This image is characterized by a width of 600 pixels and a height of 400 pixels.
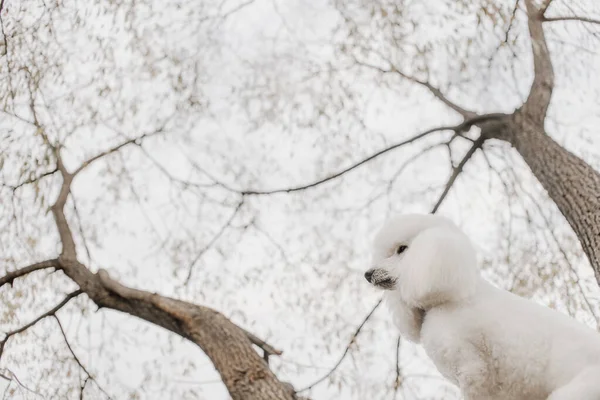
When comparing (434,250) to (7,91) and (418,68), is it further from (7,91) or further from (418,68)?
(7,91)

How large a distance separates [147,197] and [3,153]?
0.87 meters


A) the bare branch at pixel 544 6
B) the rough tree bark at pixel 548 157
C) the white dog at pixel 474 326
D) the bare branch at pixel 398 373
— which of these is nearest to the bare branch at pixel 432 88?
the rough tree bark at pixel 548 157

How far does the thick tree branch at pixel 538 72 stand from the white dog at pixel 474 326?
4.84ft

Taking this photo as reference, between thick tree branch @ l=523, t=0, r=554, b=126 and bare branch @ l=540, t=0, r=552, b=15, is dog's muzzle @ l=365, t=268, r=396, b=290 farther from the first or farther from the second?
bare branch @ l=540, t=0, r=552, b=15

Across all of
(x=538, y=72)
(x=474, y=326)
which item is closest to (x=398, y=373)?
(x=538, y=72)

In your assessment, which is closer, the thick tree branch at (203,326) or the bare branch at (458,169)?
the thick tree branch at (203,326)

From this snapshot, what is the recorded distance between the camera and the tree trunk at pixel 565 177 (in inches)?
88.2

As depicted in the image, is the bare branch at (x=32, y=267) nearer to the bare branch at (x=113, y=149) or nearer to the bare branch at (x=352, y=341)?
the bare branch at (x=113, y=149)

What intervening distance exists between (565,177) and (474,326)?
1.26m

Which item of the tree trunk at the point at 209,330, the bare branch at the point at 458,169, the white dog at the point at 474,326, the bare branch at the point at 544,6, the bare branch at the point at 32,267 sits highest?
the bare branch at the point at 544,6

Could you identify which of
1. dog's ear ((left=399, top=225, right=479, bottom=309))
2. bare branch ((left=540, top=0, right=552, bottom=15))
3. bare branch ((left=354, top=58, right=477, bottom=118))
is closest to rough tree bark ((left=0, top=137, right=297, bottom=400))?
dog's ear ((left=399, top=225, right=479, bottom=309))

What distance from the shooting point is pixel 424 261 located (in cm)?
145

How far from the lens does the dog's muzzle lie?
5.19 ft

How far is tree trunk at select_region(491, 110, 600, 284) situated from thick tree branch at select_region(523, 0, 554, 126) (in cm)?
5
